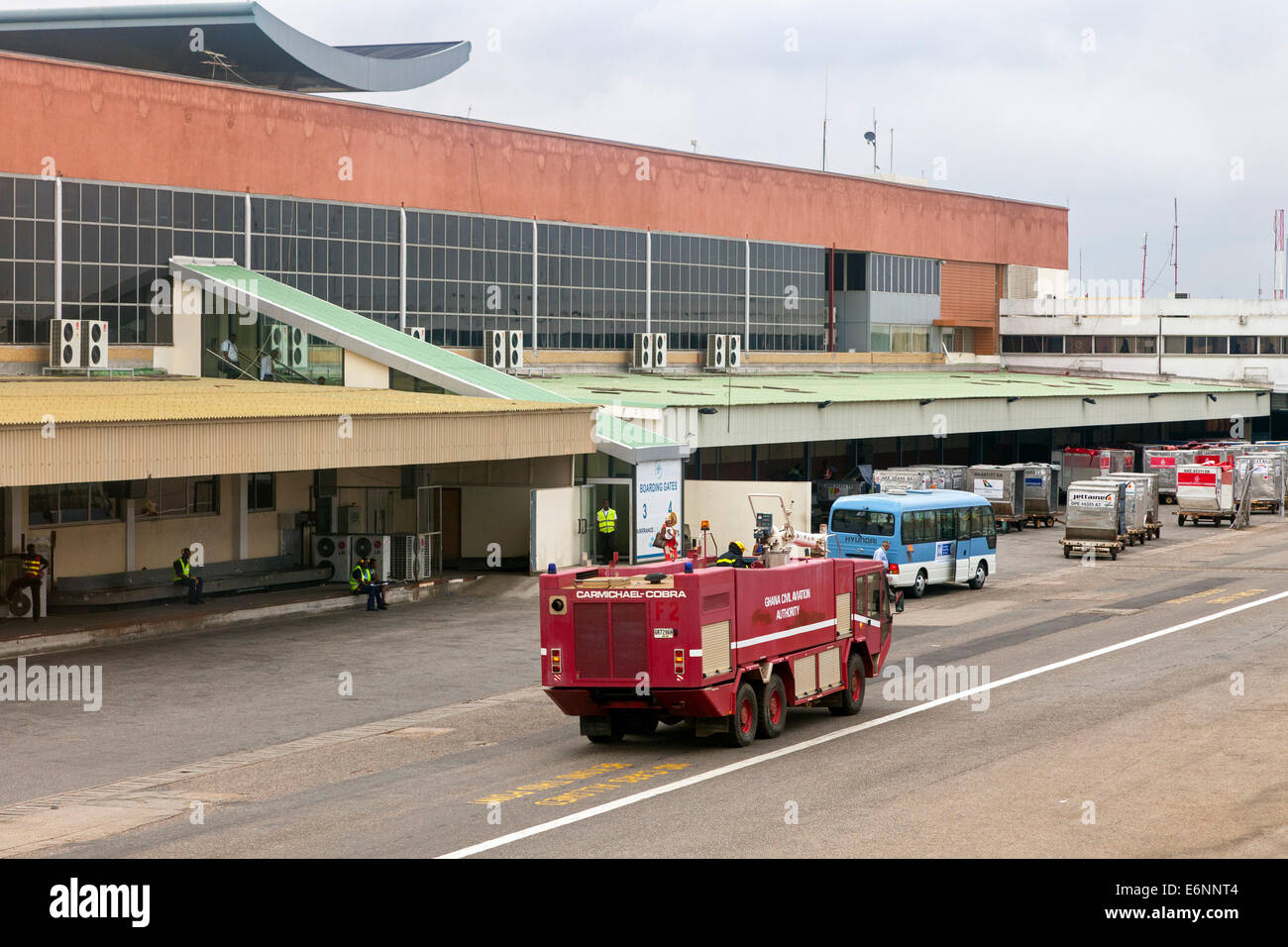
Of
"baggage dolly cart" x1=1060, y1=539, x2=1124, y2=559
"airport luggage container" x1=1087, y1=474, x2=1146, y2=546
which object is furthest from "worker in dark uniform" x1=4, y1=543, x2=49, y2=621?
"airport luggage container" x1=1087, y1=474, x2=1146, y2=546

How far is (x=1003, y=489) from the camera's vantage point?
2331 inches

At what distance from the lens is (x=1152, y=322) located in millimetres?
95188

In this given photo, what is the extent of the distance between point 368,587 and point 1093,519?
25.4 m

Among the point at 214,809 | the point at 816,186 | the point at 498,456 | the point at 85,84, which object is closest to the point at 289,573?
the point at 498,456

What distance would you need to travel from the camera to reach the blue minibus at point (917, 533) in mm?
41938

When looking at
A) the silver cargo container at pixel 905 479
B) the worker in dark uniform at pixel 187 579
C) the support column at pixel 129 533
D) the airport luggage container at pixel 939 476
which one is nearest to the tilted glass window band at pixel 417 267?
the support column at pixel 129 533

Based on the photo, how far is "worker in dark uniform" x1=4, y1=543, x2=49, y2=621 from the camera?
111 ft

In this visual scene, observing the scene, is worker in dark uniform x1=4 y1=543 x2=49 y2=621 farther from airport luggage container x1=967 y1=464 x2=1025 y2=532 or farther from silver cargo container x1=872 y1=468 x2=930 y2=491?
airport luggage container x1=967 y1=464 x2=1025 y2=532

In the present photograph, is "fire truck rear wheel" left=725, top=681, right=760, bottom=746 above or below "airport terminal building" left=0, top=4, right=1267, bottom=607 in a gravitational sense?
below

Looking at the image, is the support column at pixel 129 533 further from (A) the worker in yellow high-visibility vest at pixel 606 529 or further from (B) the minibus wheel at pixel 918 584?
(B) the minibus wheel at pixel 918 584

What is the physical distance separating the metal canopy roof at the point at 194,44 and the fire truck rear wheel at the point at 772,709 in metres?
43.1

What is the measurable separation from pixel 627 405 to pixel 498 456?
9.06 m

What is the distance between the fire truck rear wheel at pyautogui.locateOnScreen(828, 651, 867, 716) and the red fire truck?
1498 mm
